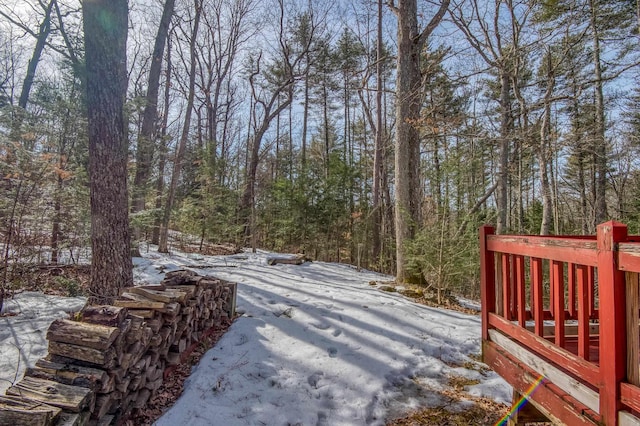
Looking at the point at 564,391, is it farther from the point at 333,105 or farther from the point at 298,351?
the point at 333,105

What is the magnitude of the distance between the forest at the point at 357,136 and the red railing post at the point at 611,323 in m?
4.05

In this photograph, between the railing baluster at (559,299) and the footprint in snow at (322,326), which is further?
the footprint in snow at (322,326)

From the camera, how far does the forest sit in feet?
18.5

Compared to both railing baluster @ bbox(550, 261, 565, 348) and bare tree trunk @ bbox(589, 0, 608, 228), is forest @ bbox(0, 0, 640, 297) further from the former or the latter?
railing baluster @ bbox(550, 261, 565, 348)

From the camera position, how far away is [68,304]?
4.22 m

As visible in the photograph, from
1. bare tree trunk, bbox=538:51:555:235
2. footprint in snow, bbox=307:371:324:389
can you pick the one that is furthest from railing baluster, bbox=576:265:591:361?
bare tree trunk, bbox=538:51:555:235

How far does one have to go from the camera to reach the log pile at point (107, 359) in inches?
74.0

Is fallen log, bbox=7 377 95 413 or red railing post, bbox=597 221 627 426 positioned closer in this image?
red railing post, bbox=597 221 627 426

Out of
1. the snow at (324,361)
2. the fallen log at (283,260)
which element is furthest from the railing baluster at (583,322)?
the fallen log at (283,260)

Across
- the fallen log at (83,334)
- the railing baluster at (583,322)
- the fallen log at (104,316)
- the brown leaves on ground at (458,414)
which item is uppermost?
the railing baluster at (583,322)

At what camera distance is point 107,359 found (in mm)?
2258

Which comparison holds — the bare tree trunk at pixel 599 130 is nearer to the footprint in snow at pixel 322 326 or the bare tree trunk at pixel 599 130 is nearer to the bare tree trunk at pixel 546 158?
the bare tree trunk at pixel 546 158

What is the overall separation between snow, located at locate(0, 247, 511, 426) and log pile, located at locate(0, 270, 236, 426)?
1.04 ft

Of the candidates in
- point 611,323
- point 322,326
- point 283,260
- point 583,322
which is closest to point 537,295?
point 583,322
